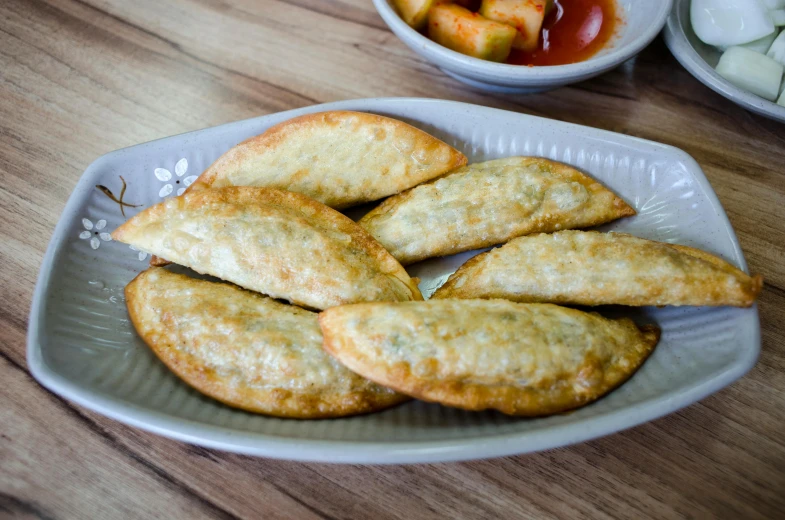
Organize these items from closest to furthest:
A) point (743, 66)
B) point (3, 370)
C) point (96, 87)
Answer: point (3, 370)
point (743, 66)
point (96, 87)

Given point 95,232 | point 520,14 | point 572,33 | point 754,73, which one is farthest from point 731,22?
point 95,232

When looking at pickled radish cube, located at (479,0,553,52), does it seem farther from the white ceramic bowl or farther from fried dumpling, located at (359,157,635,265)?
fried dumpling, located at (359,157,635,265)

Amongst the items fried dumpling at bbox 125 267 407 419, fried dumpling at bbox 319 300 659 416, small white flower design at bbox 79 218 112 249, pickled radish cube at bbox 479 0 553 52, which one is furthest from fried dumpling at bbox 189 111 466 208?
pickled radish cube at bbox 479 0 553 52

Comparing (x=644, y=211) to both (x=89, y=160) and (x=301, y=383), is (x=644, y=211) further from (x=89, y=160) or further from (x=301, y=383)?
(x=89, y=160)

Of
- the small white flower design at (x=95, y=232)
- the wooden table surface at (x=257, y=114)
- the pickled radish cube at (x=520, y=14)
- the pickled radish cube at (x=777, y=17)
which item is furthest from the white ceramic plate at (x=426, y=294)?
the pickled radish cube at (x=777, y=17)

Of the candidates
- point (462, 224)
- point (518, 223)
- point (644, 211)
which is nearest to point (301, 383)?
point (462, 224)

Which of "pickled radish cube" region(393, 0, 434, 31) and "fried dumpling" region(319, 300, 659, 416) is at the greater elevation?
"pickled radish cube" region(393, 0, 434, 31)
